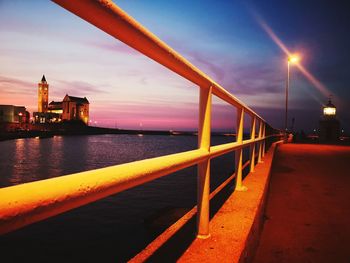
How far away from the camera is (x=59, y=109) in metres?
128

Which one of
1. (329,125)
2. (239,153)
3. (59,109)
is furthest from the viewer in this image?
(59,109)

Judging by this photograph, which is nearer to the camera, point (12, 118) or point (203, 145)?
point (203, 145)

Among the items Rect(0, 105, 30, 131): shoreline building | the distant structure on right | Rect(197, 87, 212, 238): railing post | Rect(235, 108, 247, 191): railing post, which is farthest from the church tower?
Rect(197, 87, 212, 238): railing post

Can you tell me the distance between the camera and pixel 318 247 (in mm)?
3029

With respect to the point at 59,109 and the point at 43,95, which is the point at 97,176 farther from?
the point at 43,95

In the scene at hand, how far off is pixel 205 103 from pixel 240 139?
6.00 feet

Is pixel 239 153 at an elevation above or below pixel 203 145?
below

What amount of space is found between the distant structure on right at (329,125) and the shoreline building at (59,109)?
106 metres

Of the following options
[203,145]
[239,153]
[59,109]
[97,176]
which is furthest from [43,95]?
[97,176]

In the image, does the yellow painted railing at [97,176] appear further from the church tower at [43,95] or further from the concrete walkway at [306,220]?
the church tower at [43,95]

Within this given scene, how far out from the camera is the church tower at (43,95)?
13139 centimetres

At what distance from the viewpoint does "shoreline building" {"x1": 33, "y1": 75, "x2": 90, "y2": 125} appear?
12200 centimetres

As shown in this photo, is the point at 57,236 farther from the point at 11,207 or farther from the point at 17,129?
the point at 17,129

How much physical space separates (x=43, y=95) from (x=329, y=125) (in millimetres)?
128769
